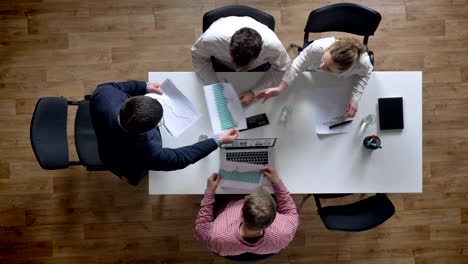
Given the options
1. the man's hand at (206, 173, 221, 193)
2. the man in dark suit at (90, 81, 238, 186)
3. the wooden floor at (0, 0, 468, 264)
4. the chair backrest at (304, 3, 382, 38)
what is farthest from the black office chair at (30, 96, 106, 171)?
the chair backrest at (304, 3, 382, 38)

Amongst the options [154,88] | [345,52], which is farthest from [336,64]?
[154,88]

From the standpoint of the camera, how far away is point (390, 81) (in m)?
2.36

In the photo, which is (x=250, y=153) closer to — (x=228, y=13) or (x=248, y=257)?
(x=248, y=257)

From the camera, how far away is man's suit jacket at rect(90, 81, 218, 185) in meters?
2.06

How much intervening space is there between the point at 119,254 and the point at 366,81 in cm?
227

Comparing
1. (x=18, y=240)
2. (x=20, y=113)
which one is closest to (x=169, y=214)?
(x=18, y=240)

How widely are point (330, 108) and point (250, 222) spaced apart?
2.89ft

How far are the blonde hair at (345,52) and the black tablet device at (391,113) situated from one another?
396 mm

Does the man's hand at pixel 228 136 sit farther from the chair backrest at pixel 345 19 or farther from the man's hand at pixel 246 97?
the chair backrest at pixel 345 19

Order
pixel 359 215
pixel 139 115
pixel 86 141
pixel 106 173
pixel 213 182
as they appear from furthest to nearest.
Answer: pixel 106 173, pixel 86 141, pixel 359 215, pixel 213 182, pixel 139 115

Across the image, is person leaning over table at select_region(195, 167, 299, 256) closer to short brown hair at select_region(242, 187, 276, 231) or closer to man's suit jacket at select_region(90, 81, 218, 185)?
short brown hair at select_region(242, 187, 276, 231)

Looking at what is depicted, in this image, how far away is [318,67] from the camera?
7.70 feet

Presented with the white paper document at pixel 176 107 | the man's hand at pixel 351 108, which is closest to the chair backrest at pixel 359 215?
the man's hand at pixel 351 108

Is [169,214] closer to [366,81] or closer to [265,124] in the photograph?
[265,124]
